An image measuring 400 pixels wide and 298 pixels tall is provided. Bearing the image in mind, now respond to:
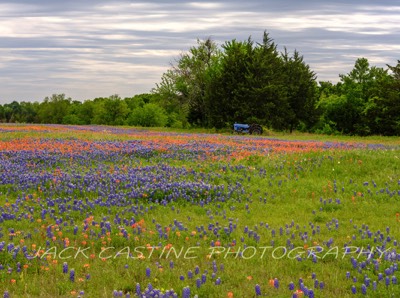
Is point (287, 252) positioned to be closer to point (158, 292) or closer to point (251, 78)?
point (158, 292)

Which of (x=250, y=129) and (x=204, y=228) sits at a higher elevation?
(x=250, y=129)

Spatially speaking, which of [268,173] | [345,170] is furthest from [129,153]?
[345,170]

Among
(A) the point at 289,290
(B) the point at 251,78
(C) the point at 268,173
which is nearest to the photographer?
(A) the point at 289,290

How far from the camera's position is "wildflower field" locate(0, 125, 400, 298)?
237 inches

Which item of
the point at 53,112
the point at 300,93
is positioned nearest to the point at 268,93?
the point at 300,93

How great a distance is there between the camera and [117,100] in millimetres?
105688

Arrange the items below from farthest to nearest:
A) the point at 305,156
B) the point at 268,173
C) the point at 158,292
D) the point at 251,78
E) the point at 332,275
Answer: the point at 251,78 < the point at 305,156 < the point at 268,173 < the point at 332,275 < the point at 158,292

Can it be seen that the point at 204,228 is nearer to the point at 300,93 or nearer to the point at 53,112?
the point at 300,93

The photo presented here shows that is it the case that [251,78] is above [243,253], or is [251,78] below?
above

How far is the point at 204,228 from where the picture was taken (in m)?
8.59

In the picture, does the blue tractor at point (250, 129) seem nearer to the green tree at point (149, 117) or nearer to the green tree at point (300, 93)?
the green tree at point (300, 93)

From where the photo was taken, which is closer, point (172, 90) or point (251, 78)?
point (251, 78)

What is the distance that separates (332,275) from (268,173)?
8.02 meters

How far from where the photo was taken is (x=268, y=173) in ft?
46.5
